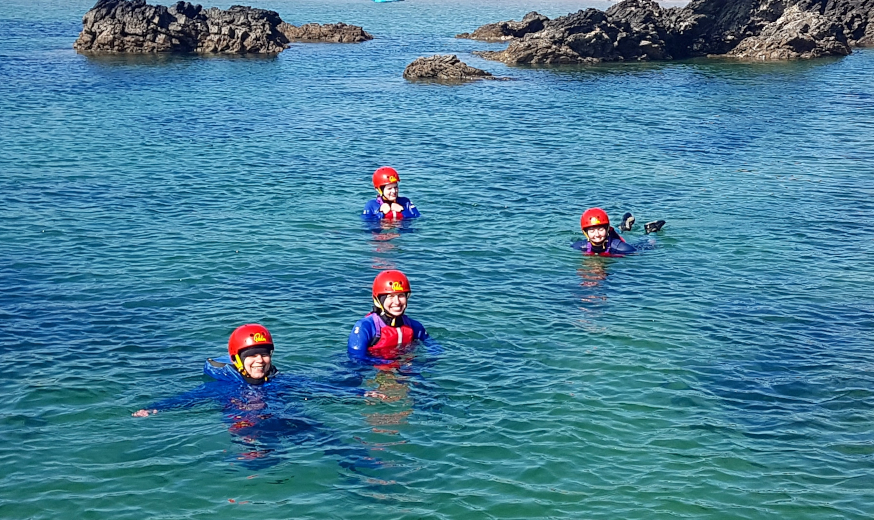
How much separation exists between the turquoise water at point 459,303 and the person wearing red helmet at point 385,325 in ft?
2.09

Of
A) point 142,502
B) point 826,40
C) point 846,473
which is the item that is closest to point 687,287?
point 846,473

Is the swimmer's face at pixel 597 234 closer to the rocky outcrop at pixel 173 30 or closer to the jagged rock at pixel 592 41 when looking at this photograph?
the jagged rock at pixel 592 41

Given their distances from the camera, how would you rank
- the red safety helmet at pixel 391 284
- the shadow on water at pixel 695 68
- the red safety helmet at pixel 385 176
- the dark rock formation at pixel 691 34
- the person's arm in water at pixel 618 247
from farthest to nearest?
the dark rock formation at pixel 691 34
the shadow on water at pixel 695 68
the red safety helmet at pixel 385 176
the person's arm in water at pixel 618 247
the red safety helmet at pixel 391 284

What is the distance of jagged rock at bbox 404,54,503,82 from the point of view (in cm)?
5500

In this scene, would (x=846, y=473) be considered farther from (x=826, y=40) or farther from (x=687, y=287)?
(x=826, y=40)

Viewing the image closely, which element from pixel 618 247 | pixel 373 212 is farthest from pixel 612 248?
pixel 373 212

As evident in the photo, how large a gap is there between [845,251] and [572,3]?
11540 cm

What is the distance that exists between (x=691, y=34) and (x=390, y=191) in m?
44.9

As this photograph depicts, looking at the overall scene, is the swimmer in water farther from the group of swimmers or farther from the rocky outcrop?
the rocky outcrop

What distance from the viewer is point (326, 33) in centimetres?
7644

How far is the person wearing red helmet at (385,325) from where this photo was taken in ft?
55.3

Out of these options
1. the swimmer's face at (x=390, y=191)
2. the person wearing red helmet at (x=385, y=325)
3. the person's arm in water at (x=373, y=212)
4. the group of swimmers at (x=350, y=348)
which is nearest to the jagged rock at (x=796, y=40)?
the swimmer's face at (x=390, y=191)

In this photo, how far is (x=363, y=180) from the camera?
3262cm

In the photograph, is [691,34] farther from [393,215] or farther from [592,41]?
[393,215]
